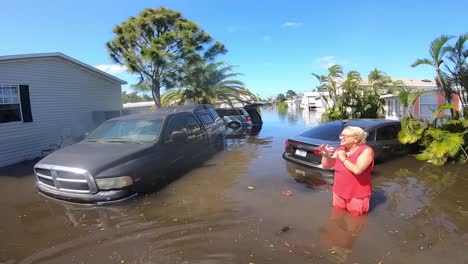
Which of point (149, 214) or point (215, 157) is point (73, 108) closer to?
point (215, 157)

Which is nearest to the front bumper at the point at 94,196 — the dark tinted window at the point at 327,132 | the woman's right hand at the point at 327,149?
the woman's right hand at the point at 327,149

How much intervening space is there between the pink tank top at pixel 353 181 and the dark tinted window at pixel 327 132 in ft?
10.9

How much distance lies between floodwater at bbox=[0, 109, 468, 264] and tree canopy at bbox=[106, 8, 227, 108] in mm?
15216

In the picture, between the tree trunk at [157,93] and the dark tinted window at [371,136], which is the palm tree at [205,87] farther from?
the dark tinted window at [371,136]

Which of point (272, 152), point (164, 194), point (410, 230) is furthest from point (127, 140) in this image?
point (272, 152)

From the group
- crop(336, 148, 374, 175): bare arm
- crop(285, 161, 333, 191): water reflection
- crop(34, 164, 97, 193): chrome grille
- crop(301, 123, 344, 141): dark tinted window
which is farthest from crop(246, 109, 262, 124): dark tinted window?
crop(336, 148, 374, 175): bare arm

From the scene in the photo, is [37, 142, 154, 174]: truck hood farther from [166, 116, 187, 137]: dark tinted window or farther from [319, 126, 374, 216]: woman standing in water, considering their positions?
[319, 126, 374, 216]: woman standing in water

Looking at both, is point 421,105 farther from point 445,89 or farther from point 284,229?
point 284,229

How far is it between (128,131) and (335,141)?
463 cm

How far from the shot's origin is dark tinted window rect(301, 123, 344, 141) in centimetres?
821

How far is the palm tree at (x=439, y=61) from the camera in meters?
10.2

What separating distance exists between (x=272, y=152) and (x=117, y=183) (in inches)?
269

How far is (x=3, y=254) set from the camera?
4328 mm

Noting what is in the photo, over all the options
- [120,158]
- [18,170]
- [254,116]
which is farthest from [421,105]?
[18,170]
